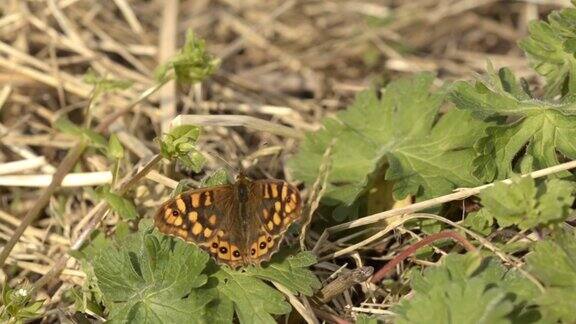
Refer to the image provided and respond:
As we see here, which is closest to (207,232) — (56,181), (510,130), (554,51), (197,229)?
(197,229)

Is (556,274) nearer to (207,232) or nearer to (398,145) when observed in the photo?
(398,145)

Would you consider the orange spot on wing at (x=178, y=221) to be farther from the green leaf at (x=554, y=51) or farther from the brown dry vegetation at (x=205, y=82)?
the green leaf at (x=554, y=51)

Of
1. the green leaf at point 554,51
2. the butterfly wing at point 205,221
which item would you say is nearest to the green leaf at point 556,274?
the green leaf at point 554,51

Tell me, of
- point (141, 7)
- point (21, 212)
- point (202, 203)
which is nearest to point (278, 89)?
point (141, 7)

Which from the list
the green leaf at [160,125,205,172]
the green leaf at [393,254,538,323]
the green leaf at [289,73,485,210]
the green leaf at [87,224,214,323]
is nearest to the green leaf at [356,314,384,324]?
the green leaf at [393,254,538,323]

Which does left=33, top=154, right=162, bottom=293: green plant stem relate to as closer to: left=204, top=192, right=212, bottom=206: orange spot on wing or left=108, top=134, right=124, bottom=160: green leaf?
left=108, top=134, right=124, bottom=160: green leaf

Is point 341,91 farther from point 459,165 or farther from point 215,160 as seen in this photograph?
point 459,165
